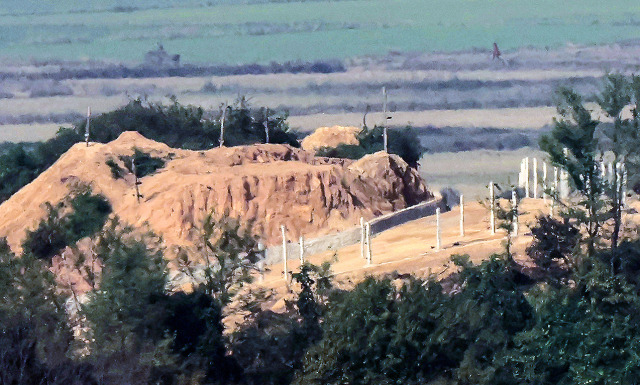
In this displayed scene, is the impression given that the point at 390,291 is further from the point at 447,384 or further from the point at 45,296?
the point at 45,296

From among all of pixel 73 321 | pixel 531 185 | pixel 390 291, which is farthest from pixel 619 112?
pixel 531 185

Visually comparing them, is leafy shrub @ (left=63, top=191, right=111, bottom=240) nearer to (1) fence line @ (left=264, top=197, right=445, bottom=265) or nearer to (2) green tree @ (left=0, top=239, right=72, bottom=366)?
(1) fence line @ (left=264, top=197, right=445, bottom=265)

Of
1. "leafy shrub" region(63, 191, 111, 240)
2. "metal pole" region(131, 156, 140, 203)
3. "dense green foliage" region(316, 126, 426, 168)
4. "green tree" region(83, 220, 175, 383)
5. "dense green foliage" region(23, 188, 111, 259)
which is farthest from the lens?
"dense green foliage" region(316, 126, 426, 168)

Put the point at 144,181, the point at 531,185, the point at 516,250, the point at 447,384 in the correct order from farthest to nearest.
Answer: the point at 531,185 → the point at 144,181 → the point at 516,250 → the point at 447,384

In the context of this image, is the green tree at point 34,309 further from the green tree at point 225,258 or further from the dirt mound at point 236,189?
the dirt mound at point 236,189

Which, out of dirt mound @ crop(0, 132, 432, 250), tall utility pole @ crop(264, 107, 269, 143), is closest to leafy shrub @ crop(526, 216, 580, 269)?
dirt mound @ crop(0, 132, 432, 250)

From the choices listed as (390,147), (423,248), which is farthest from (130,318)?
(390,147)
